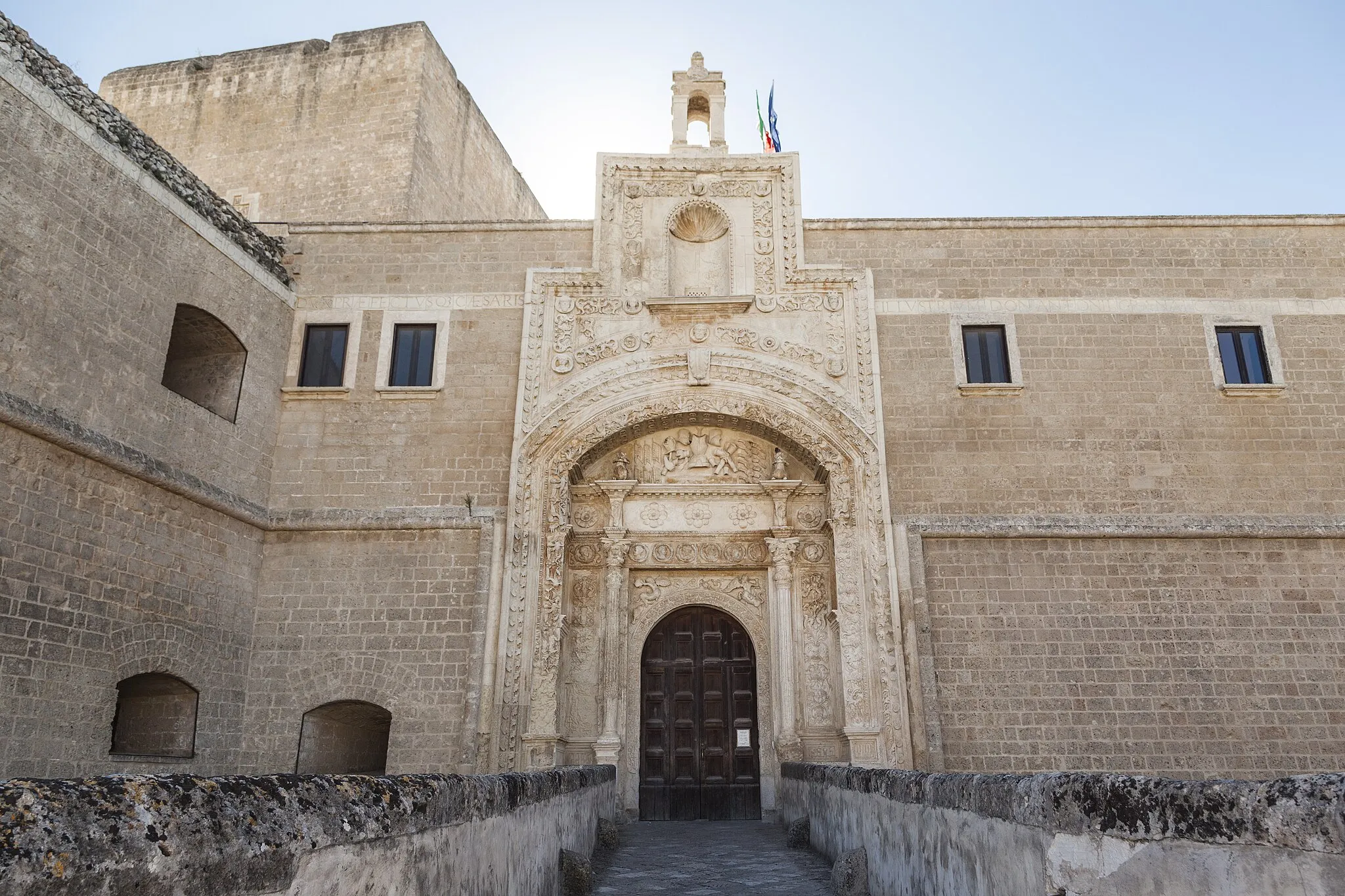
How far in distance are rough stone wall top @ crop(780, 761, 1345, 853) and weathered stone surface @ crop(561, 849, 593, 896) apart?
2810 mm

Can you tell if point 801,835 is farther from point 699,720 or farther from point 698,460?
point 698,460

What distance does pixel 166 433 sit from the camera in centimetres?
945

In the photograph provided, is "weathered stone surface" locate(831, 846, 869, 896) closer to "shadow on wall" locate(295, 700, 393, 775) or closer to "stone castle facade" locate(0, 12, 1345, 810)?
"stone castle facade" locate(0, 12, 1345, 810)

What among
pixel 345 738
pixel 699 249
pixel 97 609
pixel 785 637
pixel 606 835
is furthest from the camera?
pixel 699 249

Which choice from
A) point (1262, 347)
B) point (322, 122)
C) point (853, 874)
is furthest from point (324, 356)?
point (1262, 347)

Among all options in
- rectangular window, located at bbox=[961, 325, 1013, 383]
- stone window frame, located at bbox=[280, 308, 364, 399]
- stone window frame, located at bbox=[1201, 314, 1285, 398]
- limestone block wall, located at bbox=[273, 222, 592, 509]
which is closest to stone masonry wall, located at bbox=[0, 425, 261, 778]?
limestone block wall, located at bbox=[273, 222, 592, 509]

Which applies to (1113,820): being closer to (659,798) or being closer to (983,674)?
(983,674)

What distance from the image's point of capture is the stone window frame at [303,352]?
11523 mm

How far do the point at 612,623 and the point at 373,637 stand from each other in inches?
111

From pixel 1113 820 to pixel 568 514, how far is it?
31.1ft

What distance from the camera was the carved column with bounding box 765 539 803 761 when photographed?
11.0 meters

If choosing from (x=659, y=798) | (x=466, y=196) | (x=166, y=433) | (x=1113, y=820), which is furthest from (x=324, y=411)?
(x=1113, y=820)

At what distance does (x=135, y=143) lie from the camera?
9.36 m

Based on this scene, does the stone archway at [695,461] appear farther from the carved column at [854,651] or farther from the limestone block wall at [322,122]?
the limestone block wall at [322,122]
